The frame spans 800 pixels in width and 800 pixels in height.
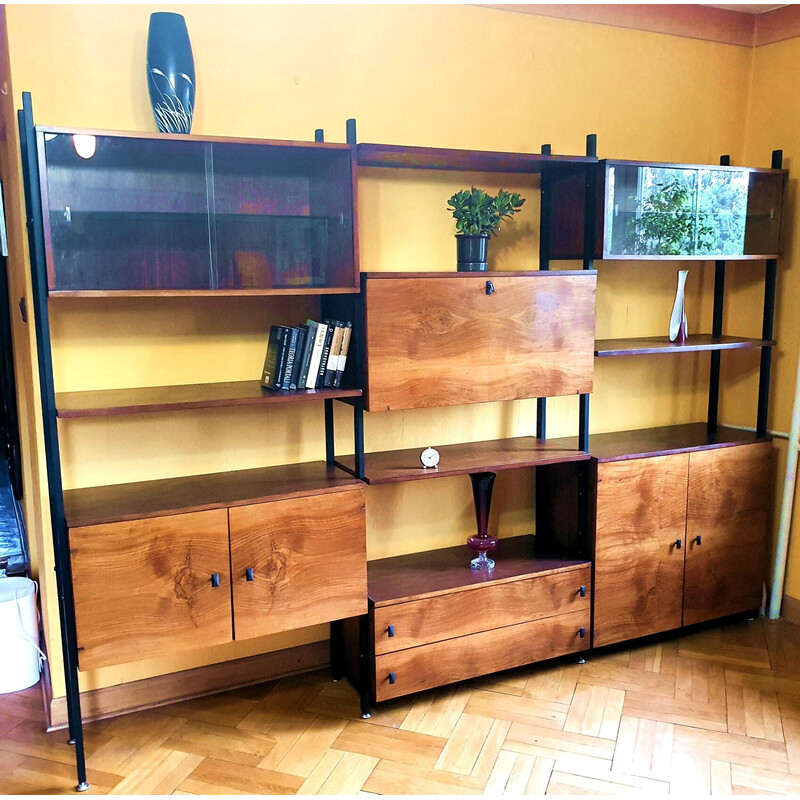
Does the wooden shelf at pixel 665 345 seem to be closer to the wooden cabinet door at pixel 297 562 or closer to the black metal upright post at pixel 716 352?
the black metal upright post at pixel 716 352

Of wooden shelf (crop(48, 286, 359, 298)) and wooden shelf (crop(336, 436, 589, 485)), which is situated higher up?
wooden shelf (crop(48, 286, 359, 298))

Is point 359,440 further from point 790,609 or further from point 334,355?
point 790,609

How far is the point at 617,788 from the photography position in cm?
220

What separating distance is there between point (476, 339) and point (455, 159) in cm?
59

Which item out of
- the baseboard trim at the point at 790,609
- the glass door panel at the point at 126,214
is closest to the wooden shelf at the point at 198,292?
the glass door panel at the point at 126,214

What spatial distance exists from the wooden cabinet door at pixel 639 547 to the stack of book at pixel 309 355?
1.05 meters

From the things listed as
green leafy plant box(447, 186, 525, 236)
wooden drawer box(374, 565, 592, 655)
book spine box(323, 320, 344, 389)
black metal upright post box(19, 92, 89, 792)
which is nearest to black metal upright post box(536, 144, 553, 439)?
green leafy plant box(447, 186, 525, 236)

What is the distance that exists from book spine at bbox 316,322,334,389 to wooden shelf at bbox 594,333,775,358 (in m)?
0.99

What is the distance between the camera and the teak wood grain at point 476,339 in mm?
2422

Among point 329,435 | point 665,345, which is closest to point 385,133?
point 329,435

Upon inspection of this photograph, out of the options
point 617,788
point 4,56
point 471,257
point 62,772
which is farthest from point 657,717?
point 4,56

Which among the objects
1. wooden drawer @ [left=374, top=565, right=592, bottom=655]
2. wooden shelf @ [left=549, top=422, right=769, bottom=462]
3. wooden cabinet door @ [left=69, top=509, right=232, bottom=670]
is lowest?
wooden drawer @ [left=374, top=565, right=592, bottom=655]

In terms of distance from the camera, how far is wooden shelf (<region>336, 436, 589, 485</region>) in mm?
2561

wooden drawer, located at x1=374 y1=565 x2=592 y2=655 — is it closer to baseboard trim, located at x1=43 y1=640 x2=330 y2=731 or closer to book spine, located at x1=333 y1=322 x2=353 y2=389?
baseboard trim, located at x1=43 y1=640 x2=330 y2=731
